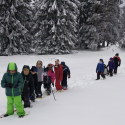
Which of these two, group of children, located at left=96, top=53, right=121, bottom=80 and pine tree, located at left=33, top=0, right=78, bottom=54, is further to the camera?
pine tree, located at left=33, top=0, right=78, bottom=54

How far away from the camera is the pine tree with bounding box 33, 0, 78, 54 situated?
62.3ft

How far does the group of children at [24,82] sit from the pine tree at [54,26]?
43.6ft

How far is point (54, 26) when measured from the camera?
62.2 feet

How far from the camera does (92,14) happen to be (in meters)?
25.5

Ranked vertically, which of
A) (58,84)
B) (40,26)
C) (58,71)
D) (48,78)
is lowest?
(58,84)

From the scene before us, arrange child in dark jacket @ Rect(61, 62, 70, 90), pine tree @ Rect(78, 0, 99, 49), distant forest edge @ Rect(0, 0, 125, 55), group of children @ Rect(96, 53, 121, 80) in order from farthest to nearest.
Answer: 1. pine tree @ Rect(78, 0, 99, 49)
2. distant forest edge @ Rect(0, 0, 125, 55)
3. group of children @ Rect(96, 53, 121, 80)
4. child in dark jacket @ Rect(61, 62, 70, 90)

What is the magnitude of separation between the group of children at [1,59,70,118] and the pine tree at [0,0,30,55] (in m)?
13.9

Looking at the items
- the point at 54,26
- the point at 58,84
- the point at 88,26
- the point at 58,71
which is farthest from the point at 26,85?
the point at 88,26

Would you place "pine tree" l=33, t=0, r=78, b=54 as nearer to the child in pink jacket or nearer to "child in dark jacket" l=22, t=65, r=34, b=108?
the child in pink jacket

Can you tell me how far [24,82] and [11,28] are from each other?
53.2 feet

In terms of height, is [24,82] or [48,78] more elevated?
[24,82]

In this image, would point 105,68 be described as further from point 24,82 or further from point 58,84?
point 24,82

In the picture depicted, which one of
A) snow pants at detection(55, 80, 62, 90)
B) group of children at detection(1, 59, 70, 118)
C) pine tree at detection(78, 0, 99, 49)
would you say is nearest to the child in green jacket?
group of children at detection(1, 59, 70, 118)

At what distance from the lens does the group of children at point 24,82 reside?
3.71 meters
